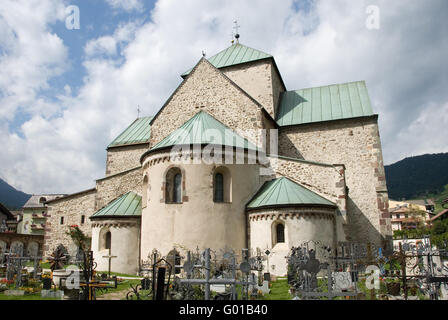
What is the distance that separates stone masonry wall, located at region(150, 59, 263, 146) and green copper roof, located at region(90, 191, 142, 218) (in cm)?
425

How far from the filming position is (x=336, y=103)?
2705 cm

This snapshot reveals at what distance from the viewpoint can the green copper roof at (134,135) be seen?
1213 inches

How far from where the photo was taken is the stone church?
17.9 metres

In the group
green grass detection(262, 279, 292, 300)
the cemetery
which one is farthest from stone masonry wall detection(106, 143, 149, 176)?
green grass detection(262, 279, 292, 300)

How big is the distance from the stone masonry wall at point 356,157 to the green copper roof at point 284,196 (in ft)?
17.0

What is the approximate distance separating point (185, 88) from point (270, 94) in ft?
23.0

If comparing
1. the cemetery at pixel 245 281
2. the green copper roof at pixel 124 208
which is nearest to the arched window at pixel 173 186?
the cemetery at pixel 245 281

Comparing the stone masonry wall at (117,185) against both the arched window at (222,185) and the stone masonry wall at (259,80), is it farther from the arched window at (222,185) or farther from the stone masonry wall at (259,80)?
the stone masonry wall at (259,80)

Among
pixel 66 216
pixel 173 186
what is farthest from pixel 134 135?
pixel 173 186

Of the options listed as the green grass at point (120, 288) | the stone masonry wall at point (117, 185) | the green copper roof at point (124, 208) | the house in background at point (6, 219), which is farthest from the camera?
the house in background at point (6, 219)

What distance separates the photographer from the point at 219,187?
1889 cm

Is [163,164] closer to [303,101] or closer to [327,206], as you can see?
[327,206]
